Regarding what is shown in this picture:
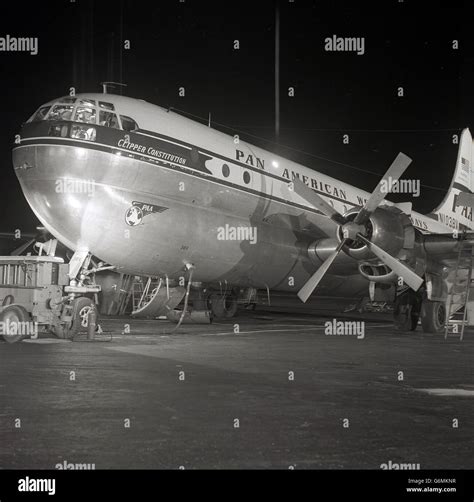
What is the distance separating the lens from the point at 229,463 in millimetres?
5789

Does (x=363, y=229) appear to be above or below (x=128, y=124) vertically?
below

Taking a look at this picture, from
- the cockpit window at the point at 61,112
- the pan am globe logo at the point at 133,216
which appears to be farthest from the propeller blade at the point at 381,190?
the cockpit window at the point at 61,112

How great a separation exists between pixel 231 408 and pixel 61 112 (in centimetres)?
1116

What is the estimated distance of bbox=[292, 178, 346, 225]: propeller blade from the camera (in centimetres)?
2064

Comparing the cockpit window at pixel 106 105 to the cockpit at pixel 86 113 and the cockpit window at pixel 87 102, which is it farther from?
the cockpit window at pixel 87 102

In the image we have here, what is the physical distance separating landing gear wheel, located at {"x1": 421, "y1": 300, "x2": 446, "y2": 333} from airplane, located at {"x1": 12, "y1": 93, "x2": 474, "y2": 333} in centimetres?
4

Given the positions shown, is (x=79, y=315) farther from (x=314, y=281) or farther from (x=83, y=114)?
(x=314, y=281)

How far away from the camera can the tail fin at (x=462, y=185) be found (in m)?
33.0

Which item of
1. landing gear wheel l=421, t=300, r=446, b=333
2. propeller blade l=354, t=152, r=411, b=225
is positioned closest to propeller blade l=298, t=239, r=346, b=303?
propeller blade l=354, t=152, r=411, b=225

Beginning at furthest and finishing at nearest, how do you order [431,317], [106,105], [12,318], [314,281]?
[431,317] → [314,281] → [106,105] → [12,318]

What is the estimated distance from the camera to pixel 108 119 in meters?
17.3

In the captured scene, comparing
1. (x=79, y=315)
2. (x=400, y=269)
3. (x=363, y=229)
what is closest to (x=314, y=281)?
(x=363, y=229)
